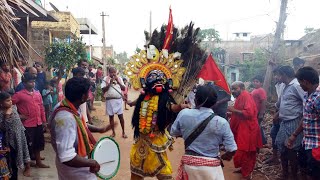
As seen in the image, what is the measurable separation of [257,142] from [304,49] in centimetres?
1259

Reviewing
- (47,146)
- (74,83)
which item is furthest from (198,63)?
(47,146)

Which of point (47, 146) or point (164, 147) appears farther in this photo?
point (47, 146)

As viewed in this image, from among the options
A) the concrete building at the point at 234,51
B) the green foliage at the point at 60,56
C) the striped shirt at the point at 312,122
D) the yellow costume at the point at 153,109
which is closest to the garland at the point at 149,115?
the yellow costume at the point at 153,109

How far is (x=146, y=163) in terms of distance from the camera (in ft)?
13.2

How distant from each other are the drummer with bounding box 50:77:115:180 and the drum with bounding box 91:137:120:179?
0.23 ft

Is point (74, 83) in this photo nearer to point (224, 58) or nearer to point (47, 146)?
point (47, 146)

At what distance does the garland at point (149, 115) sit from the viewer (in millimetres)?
4066

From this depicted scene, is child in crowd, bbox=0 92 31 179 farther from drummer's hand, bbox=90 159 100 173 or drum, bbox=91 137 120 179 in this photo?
drummer's hand, bbox=90 159 100 173

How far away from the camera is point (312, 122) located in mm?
3809

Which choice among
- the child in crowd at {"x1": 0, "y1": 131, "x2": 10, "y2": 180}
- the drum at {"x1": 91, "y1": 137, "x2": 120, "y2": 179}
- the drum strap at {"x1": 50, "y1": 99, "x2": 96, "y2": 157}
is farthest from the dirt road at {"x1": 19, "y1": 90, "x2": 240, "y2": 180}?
the drum strap at {"x1": 50, "y1": 99, "x2": 96, "y2": 157}

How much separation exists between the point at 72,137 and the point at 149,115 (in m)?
1.63

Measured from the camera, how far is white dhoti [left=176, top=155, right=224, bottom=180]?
329 cm

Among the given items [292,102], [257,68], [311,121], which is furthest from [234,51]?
[311,121]

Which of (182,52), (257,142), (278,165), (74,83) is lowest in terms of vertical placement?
(278,165)
